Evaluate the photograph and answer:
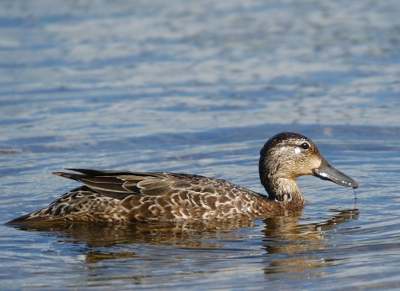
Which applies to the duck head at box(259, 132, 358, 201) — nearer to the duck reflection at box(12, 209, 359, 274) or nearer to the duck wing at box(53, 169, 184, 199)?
the duck reflection at box(12, 209, 359, 274)

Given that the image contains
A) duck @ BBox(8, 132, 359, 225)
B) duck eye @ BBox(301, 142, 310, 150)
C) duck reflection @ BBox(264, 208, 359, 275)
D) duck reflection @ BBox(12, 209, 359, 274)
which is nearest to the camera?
duck reflection @ BBox(264, 208, 359, 275)

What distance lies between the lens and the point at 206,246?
10078mm

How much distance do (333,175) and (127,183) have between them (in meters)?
2.10

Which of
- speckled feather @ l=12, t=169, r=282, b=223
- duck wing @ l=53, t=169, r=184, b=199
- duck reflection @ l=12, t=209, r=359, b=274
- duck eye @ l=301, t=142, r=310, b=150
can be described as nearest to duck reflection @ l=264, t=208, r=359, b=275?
duck reflection @ l=12, t=209, r=359, b=274

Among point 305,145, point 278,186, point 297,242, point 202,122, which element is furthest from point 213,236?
point 202,122

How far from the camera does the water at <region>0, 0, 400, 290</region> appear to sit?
369 inches

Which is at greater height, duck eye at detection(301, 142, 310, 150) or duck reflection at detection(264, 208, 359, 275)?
duck eye at detection(301, 142, 310, 150)

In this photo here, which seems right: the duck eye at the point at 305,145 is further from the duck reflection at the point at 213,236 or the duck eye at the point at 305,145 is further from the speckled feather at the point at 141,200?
the speckled feather at the point at 141,200

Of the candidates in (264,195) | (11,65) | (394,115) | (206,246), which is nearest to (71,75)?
(11,65)

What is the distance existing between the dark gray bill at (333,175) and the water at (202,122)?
211 mm

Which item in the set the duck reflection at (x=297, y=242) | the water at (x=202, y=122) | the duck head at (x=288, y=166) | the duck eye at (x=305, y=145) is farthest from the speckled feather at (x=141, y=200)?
the duck eye at (x=305, y=145)

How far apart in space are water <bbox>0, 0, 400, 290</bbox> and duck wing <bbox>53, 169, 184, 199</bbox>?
16.4 inches

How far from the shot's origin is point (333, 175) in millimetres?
11727

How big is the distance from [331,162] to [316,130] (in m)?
1.39
